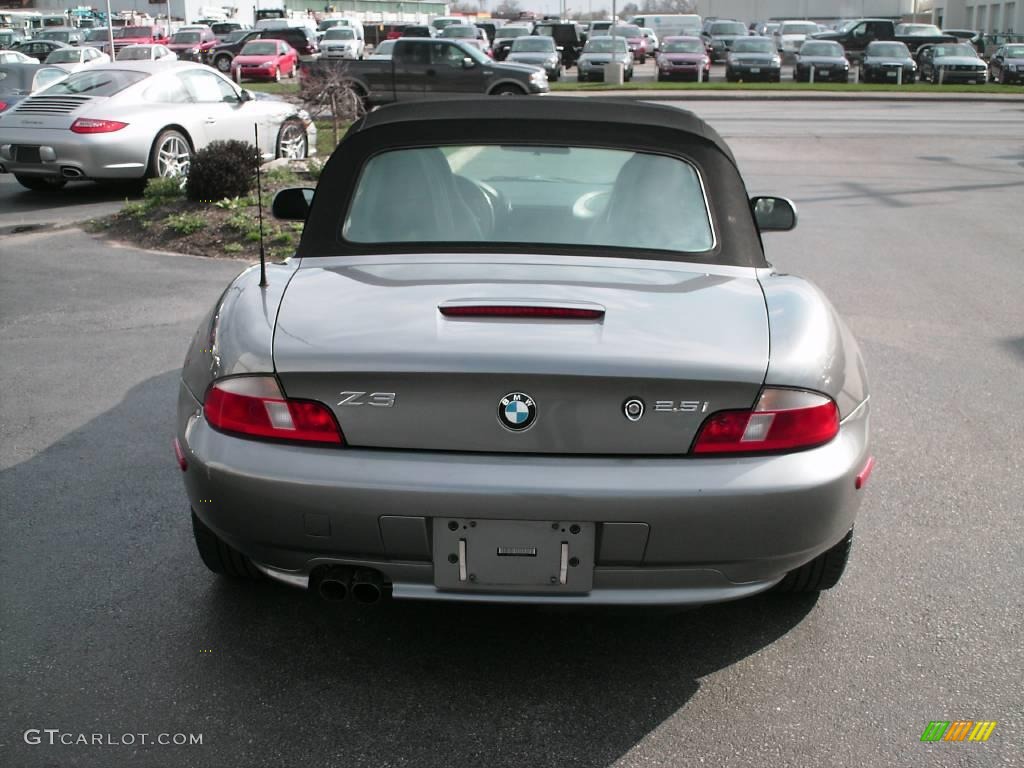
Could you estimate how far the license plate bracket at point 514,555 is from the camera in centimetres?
286

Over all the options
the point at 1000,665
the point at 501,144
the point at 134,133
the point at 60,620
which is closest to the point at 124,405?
the point at 60,620

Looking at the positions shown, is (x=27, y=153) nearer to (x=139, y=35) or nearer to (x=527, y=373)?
(x=527, y=373)

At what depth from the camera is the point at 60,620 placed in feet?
11.7

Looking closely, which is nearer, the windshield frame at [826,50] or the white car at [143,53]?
the white car at [143,53]

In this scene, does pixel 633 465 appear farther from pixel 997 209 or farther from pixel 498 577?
pixel 997 209

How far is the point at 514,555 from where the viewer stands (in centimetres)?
289

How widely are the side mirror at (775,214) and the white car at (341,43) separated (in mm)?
44008

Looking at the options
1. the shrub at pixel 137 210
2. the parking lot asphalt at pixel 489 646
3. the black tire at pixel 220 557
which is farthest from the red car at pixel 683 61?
the black tire at pixel 220 557

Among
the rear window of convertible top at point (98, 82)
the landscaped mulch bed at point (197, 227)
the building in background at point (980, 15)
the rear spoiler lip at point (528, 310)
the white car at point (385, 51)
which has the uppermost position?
the building in background at point (980, 15)

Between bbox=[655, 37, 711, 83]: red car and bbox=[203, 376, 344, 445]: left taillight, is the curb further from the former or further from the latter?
bbox=[203, 376, 344, 445]: left taillight

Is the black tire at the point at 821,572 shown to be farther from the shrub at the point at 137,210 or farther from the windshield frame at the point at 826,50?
the windshield frame at the point at 826,50

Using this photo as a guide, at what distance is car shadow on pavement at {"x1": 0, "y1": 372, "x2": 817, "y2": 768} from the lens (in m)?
2.92

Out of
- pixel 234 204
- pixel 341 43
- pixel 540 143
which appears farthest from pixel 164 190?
pixel 341 43

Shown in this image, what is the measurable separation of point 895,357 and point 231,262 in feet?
18.7
